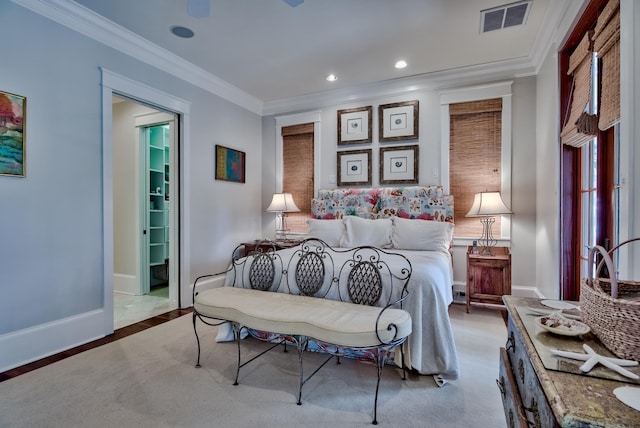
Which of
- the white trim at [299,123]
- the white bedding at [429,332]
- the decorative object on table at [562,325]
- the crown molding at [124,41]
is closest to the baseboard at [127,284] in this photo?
the white trim at [299,123]

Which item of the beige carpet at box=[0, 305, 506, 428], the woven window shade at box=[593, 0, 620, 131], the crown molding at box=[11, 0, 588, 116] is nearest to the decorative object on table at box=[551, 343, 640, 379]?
the beige carpet at box=[0, 305, 506, 428]

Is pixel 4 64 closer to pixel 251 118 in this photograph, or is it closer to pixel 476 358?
pixel 251 118

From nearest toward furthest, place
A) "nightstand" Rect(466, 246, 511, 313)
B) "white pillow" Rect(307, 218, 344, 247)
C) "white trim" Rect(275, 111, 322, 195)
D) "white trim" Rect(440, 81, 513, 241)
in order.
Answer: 1. "nightstand" Rect(466, 246, 511, 313)
2. "white trim" Rect(440, 81, 513, 241)
3. "white pillow" Rect(307, 218, 344, 247)
4. "white trim" Rect(275, 111, 322, 195)

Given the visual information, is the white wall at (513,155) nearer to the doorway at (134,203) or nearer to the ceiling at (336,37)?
the ceiling at (336,37)

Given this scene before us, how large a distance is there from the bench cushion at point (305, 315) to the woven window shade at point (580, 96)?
1.88 m

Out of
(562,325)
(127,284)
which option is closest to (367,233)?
(562,325)

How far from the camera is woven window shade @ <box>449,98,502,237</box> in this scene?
3.86 m

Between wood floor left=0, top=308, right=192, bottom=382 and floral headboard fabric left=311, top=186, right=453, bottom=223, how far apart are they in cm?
226

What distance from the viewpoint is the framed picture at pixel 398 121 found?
423 cm

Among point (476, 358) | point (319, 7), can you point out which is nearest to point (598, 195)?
point (476, 358)

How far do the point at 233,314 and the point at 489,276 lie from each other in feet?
9.29

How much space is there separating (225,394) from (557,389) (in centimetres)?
192

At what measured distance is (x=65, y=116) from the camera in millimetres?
2686

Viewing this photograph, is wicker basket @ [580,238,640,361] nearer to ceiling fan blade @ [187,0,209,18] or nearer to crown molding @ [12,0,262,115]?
ceiling fan blade @ [187,0,209,18]
